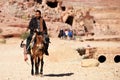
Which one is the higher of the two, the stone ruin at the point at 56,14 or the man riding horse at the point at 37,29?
the man riding horse at the point at 37,29

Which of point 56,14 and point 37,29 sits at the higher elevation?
point 37,29

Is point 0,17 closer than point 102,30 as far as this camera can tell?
Yes

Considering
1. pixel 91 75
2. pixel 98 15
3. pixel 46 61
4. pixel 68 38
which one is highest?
pixel 91 75

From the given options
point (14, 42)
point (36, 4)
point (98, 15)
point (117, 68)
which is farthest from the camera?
point (98, 15)

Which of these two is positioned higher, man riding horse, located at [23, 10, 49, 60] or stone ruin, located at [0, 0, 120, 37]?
man riding horse, located at [23, 10, 49, 60]

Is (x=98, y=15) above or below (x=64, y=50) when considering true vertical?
below

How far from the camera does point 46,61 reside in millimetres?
20953

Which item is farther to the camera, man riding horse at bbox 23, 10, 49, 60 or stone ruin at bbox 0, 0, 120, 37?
stone ruin at bbox 0, 0, 120, 37

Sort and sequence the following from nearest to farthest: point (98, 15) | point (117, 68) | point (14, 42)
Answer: point (117, 68) → point (14, 42) → point (98, 15)

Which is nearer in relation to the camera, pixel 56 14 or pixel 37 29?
pixel 37 29

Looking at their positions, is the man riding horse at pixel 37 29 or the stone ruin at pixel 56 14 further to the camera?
the stone ruin at pixel 56 14

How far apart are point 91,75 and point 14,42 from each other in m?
23.4

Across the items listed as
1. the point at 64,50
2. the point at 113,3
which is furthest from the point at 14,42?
the point at 113,3

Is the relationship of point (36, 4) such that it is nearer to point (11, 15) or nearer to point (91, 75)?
point (11, 15)
